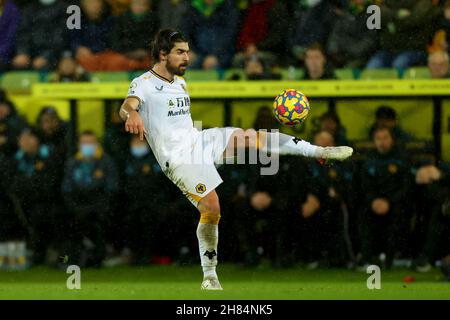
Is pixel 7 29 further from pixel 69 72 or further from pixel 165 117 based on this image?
pixel 165 117

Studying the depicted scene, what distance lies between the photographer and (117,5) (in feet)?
43.5

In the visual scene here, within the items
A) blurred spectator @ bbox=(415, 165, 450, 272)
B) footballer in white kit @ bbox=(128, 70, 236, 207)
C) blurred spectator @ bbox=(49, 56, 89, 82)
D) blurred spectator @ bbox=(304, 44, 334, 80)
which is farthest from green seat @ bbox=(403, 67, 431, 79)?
blurred spectator @ bbox=(49, 56, 89, 82)

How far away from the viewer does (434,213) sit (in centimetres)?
1066

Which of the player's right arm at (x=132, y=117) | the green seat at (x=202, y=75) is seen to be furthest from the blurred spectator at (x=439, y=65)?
the player's right arm at (x=132, y=117)

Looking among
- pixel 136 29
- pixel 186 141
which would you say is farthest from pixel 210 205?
pixel 136 29

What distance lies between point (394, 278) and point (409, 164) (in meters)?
1.41

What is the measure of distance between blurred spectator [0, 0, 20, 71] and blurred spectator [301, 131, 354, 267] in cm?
458

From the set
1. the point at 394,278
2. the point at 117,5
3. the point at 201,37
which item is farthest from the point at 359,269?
the point at 117,5

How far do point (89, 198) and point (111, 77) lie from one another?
150 centimetres

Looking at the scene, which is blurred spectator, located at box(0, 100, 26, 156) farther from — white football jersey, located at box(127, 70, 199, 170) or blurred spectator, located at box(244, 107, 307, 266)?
white football jersey, located at box(127, 70, 199, 170)

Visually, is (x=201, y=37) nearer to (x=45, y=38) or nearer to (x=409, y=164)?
(x=45, y=38)

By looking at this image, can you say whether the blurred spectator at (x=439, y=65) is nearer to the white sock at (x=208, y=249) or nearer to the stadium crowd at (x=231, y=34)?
the stadium crowd at (x=231, y=34)

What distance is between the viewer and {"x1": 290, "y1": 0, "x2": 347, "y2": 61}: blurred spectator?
12.3m

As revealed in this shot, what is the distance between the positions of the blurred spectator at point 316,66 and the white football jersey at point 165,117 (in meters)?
2.60
